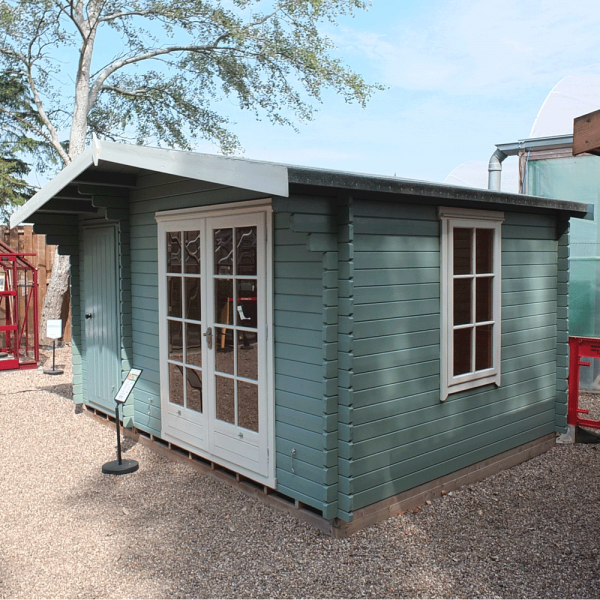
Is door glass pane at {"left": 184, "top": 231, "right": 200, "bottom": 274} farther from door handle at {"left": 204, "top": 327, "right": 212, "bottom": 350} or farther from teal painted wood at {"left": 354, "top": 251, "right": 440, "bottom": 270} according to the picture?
teal painted wood at {"left": 354, "top": 251, "right": 440, "bottom": 270}

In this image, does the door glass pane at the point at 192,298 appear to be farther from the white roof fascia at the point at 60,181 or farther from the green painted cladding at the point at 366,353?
the white roof fascia at the point at 60,181

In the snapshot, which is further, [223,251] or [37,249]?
[37,249]

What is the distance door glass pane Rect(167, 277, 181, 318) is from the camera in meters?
4.79

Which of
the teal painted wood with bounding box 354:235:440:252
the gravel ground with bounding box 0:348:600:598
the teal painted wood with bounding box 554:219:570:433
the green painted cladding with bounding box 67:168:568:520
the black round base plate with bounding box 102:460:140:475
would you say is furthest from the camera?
the teal painted wood with bounding box 554:219:570:433

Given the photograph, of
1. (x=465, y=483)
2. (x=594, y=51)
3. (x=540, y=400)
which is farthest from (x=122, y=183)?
(x=594, y=51)

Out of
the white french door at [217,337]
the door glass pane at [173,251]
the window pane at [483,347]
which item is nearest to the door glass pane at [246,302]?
the white french door at [217,337]

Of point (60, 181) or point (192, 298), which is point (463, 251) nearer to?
point (192, 298)

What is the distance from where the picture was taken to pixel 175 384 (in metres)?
4.92

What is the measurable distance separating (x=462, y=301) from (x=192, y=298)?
2.03 metres

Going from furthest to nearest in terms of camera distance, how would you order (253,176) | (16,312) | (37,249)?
(37,249) < (16,312) < (253,176)

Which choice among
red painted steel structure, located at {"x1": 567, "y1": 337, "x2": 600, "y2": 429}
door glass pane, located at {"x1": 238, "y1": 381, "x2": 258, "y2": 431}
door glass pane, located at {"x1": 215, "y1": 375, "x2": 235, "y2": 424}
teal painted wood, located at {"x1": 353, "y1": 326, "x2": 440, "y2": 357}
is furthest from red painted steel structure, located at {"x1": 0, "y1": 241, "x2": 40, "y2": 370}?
red painted steel structure, located at {"x1": 567, "y1": 337, "x2": 600, "y2": 429}

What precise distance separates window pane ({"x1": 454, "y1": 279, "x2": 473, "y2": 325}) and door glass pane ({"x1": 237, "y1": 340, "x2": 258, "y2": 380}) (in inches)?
57.5

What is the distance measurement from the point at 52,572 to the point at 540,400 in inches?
156

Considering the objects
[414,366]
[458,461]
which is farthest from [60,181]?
[458,461]
